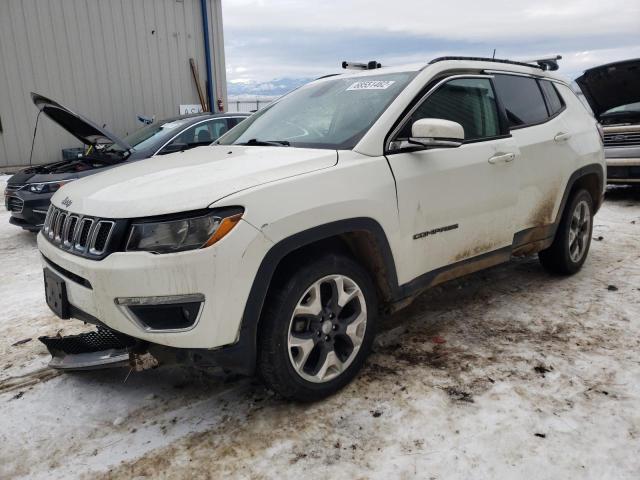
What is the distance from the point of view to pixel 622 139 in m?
7.54

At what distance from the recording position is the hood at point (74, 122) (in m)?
5.34

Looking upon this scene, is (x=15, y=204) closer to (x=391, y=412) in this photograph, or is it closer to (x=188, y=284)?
(x=188, y=284)

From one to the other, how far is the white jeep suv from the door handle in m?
0.01

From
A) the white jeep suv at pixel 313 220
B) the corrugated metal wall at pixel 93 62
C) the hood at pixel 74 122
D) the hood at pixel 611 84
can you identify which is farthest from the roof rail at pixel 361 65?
the corrugated metal wall at pixel 93 62

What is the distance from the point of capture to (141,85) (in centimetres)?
1338

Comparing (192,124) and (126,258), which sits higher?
(192,124)

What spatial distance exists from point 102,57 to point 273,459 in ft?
41.8

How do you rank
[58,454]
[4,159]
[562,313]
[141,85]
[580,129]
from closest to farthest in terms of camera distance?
[58,454]
[562,313]
[580,129]
[4,159]
[141,85]

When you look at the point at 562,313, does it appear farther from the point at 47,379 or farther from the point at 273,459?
the point at 47,379

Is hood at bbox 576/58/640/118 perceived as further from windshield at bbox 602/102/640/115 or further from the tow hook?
the tow hook

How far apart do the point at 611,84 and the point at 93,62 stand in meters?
11.1

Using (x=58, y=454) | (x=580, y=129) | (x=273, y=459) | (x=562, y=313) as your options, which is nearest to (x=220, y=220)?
(x=273, y=459)

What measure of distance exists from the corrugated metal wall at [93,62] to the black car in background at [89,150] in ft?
19.9

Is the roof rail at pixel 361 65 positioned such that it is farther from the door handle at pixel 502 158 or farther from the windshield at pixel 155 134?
the windshield at pixel 155 134
